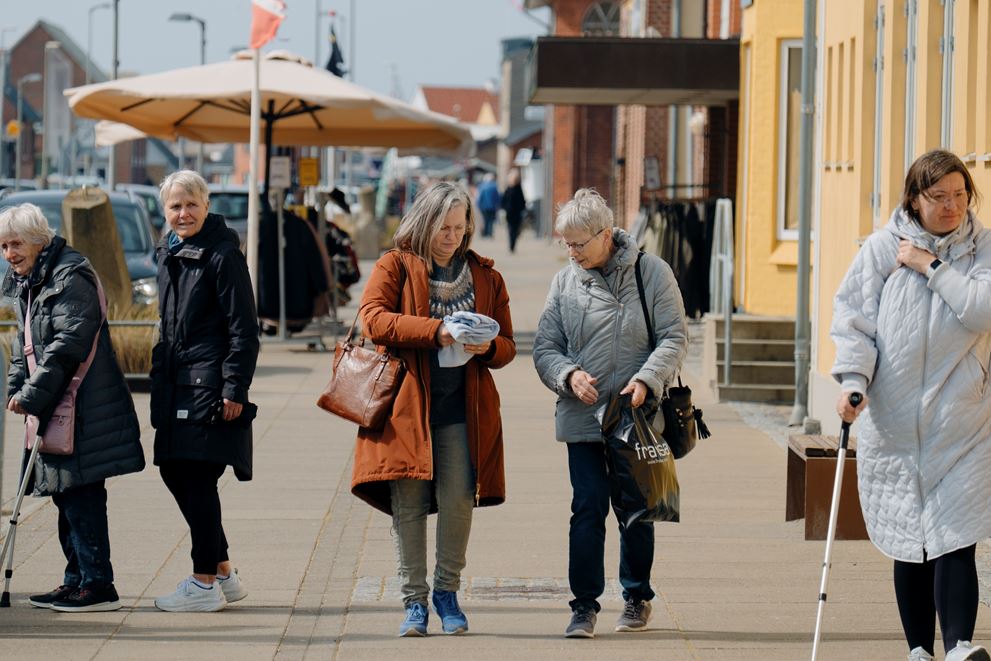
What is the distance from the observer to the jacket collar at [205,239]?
23.1ft

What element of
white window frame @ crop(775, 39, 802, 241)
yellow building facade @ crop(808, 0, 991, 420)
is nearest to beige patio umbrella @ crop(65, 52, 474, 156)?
white window frame @ crop(775, 39, 802, 241)

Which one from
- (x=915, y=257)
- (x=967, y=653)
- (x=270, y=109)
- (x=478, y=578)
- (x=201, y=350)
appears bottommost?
(x=478, y=578)

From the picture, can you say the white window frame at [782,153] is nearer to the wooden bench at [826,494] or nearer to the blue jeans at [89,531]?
the wooden bench at [826,494]

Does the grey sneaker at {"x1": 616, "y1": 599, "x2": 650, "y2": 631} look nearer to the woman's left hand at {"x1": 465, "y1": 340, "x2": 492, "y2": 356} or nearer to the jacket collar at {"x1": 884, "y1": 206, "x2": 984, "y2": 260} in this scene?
the woman's left hand at {"x1": 465, "y1": 340, "x2": 492, "y2": 356}

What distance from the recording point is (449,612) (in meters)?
6.85

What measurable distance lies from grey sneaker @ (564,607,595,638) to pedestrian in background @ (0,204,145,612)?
5.82 feet

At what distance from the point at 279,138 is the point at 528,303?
6234 mm

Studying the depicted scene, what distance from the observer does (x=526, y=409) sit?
14.4 m

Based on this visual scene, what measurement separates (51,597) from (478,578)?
176 centimetres

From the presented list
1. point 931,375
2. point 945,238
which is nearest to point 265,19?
point 945,238

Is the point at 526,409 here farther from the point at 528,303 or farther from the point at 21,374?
the point at 528,303

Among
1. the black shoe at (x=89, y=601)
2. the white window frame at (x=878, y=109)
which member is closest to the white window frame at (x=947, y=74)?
the white window frame at (x=878, y=109)

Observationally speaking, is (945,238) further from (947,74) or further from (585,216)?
(947,74)

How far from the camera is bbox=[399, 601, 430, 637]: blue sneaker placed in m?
6.77
